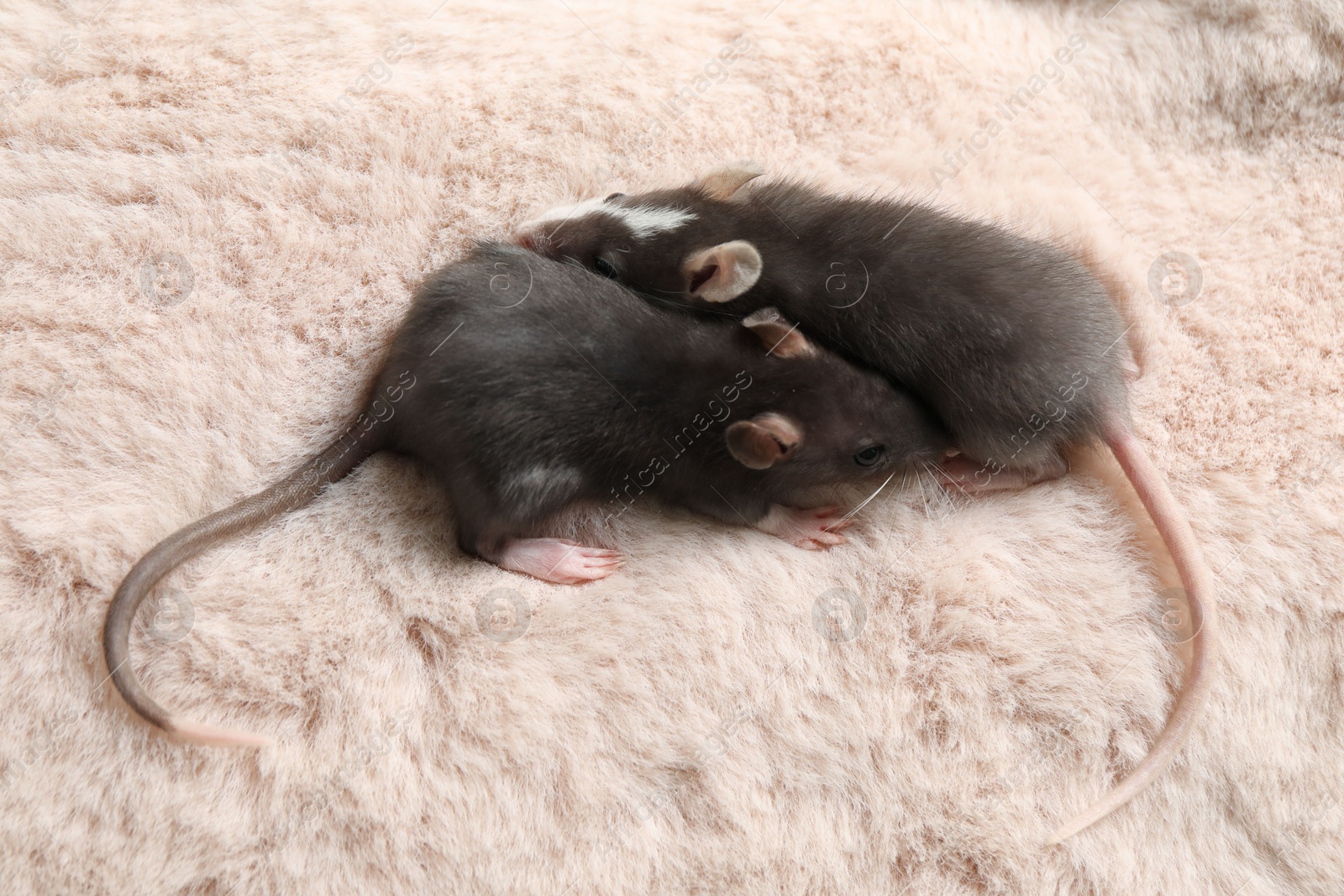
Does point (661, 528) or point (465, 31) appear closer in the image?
point (661, 528)

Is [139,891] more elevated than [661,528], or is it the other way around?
[661,528]

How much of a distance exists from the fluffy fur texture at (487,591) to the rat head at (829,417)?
135 mm

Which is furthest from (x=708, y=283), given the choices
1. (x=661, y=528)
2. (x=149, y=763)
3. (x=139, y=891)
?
(x=139, y=891)

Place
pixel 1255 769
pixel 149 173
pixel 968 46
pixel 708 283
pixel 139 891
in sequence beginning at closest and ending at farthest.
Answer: pixel 139 891
pixel 1255 769
pixel 149 173
pixel 708 283
pixel 968 46

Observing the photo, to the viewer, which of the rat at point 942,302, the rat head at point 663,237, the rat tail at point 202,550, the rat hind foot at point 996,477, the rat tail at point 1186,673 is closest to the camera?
the rat tail at point 202,550

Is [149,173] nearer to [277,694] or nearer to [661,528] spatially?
[277,694]

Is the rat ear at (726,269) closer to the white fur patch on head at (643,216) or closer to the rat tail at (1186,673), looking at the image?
the white fur patch on head at (643,216)

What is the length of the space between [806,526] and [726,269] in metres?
0.67

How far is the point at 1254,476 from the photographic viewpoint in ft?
6.84

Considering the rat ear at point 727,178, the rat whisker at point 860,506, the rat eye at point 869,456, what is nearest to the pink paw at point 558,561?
the rat whisker at point 860,506

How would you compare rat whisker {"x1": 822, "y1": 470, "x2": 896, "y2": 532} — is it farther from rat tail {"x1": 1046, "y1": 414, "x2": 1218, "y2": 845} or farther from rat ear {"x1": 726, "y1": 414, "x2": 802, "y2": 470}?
rat tail {"x1": 1046, "y1": 414, "x2": 1218, "y2": 845}

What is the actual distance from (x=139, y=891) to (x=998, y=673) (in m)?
1.84

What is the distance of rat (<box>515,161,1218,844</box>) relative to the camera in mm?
2082

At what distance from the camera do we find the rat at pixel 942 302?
2.08 m
